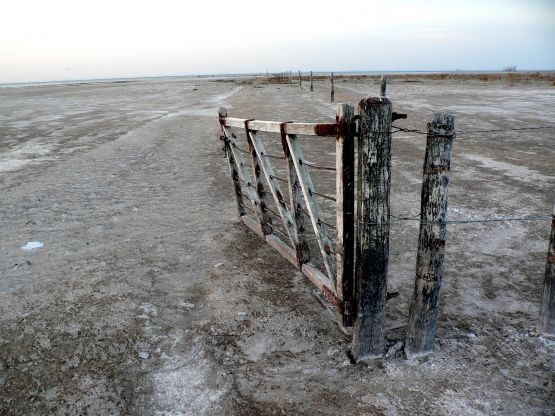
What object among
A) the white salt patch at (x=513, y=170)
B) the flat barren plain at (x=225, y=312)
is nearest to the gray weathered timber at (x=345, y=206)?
the flat barren plain at (x=225, y=312)

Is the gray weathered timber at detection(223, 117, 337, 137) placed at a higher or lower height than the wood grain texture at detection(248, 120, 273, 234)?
higher

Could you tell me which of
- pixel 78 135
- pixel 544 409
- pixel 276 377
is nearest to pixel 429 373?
pixel 544 409

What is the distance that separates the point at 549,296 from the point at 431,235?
53.7 inches

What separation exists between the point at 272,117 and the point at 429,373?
1687 cm

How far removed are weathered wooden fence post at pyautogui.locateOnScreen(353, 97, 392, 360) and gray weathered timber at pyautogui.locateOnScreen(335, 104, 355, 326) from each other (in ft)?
0.29

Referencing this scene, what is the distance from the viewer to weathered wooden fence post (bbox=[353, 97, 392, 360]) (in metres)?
2.90

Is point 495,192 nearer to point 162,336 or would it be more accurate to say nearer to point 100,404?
point 162,336

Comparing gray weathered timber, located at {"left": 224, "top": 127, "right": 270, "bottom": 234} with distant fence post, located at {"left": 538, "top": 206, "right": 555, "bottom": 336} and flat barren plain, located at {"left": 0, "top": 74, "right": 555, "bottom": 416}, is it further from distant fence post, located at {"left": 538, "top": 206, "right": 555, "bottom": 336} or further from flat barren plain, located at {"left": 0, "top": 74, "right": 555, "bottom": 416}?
distant fence post, located at {"left": 538, "top": 206, "right": 555, "bottom": 336}

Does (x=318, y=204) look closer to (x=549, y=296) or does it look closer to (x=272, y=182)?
(x=272, y=182)

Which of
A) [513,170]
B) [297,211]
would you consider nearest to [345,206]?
[297,211]

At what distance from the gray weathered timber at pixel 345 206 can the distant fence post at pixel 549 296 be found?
1670 millimetres

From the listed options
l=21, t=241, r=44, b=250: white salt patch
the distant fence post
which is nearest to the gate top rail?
the distant fence post

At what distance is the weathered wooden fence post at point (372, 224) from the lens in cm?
290

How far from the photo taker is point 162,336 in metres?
3.87
